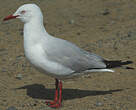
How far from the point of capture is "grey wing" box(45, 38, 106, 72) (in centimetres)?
654

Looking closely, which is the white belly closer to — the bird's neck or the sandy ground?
the bird's neck

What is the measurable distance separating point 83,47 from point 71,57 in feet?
10.7

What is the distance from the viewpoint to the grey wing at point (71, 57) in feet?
21.4

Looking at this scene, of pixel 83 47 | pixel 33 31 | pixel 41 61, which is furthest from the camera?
pixel 83 47

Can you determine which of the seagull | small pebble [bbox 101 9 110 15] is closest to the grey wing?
the seagull

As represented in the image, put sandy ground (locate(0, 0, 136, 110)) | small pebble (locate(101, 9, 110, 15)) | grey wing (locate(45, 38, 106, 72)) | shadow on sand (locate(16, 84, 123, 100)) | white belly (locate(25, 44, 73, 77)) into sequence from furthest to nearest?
small pebble (locate(101, 9, 110, 15)) < shadow on sand (locate(16, 84, 123, 100)) < sandy ground (locate(0, 0, 136, 110)) < grey wing (locate(45, 38, 106, 72)) < white belly (locate(25, 44, 73, 77))

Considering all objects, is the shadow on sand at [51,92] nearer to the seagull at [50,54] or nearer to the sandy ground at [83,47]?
the sandy ground at [83,47]

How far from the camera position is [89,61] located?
6.92m

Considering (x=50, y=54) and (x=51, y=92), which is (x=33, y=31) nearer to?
(x=50, y=54)

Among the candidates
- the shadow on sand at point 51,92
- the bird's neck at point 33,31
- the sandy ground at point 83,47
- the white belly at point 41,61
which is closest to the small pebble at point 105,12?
the sandy ground at point 83,47

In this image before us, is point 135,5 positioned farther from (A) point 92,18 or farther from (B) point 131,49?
(B) point 131,49

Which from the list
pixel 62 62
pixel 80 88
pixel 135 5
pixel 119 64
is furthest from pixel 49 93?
pixel 135 5

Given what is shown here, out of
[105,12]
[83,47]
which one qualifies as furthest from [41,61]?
[105,12]

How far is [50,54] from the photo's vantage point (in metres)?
6.45
